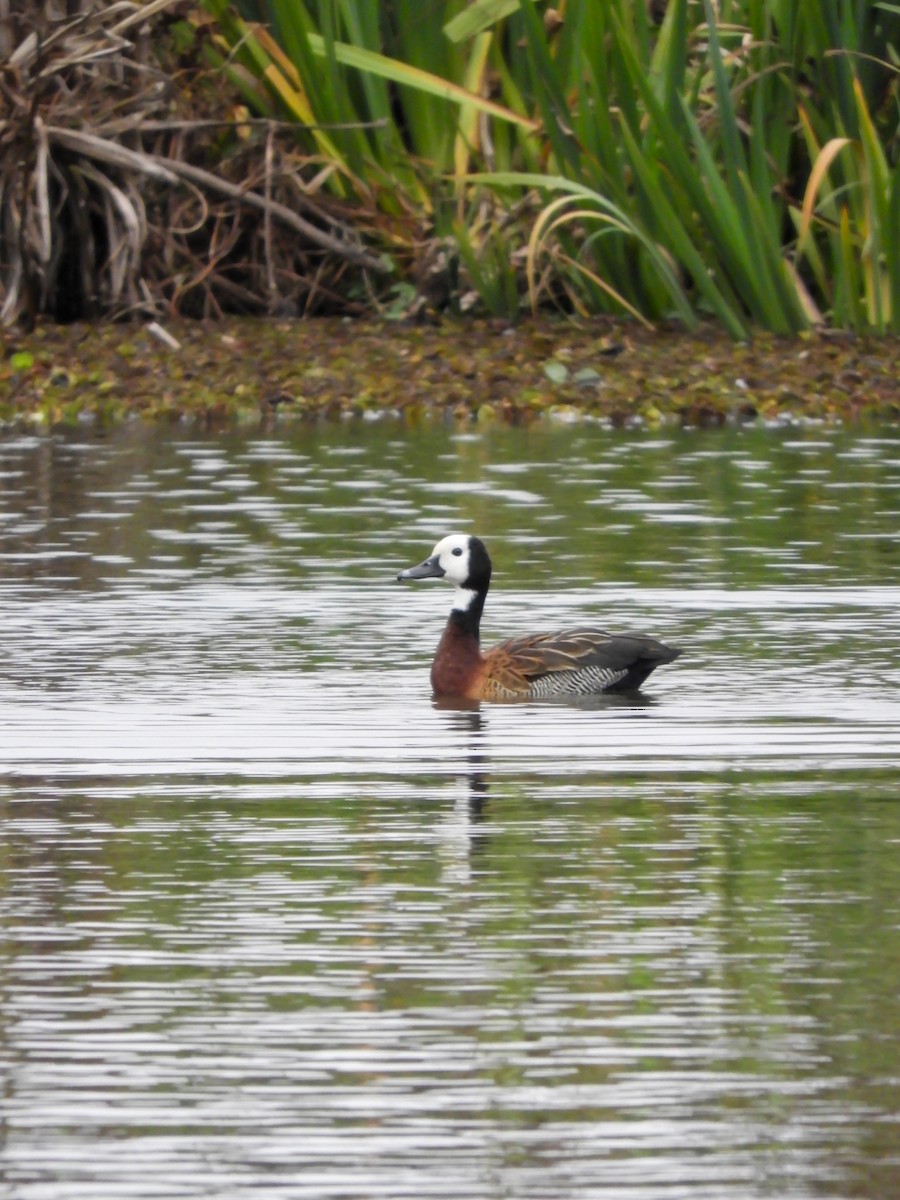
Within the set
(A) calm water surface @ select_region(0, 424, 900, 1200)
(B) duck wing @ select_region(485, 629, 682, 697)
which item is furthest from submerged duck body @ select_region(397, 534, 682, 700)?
(A) calm water surface @ select_region(0, 424, 900, 1200)

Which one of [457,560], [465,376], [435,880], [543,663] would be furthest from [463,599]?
[465,376]

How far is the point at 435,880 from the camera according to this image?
6.96 m

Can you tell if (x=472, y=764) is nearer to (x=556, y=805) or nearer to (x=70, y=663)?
(x=556, y=805)

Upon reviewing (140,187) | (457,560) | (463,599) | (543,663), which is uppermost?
(140,187)

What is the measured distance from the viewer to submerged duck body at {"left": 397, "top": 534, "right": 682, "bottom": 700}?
10.3m

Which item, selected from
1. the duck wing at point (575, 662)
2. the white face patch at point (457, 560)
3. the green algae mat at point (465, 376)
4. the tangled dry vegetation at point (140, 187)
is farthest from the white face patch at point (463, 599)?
the tangled dry vegetation at point (140, 187)

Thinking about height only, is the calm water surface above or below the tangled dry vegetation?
below

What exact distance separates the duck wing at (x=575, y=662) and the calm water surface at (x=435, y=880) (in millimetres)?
129

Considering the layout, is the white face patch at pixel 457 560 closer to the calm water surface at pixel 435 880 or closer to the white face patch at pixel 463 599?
the white face patch at pixel 463 599

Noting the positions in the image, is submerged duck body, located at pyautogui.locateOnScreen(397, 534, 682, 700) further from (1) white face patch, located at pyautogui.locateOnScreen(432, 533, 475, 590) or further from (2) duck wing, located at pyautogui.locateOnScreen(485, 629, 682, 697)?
(1) white face patch, located at pyautogui.locateOnScreen(432, 533, 475, 590)

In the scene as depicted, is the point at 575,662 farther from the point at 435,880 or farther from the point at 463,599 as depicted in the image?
the point at 435,880

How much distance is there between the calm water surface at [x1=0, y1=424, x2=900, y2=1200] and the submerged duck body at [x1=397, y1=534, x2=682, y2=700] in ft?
0.48

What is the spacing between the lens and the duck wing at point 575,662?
10.3 m

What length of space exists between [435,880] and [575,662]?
3483mm
